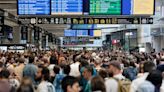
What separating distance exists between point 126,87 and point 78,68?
4023 millimetres

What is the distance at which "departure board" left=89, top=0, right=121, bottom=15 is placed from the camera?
20.7 meters

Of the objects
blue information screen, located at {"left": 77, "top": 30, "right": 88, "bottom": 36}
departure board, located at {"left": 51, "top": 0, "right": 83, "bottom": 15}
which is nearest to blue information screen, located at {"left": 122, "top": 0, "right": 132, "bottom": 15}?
departure board, located at {"left": 51, "top": 0, "right": 83, "bottom": 15}

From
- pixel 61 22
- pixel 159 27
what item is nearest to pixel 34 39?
pixel 159 27

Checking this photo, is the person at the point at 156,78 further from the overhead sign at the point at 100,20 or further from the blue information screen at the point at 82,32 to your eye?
the blue information screen at the point at 82,32

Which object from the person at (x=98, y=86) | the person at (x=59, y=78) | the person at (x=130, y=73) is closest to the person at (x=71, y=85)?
the person at (x=98, y=86)

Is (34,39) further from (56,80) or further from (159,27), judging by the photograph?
(56,80)

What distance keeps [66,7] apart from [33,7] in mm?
1363

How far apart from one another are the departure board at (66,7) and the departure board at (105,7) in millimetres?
503

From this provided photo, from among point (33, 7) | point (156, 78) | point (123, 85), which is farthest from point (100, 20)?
point (156, 78)

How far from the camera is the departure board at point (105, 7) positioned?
2073cm

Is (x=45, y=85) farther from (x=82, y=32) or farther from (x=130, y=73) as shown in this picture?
(x=82, y=32)

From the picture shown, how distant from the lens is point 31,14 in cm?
2081

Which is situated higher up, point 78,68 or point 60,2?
point 60,2

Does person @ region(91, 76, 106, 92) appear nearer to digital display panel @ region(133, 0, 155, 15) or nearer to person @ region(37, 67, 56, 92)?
person @ region(37, 67, 56, 92)
